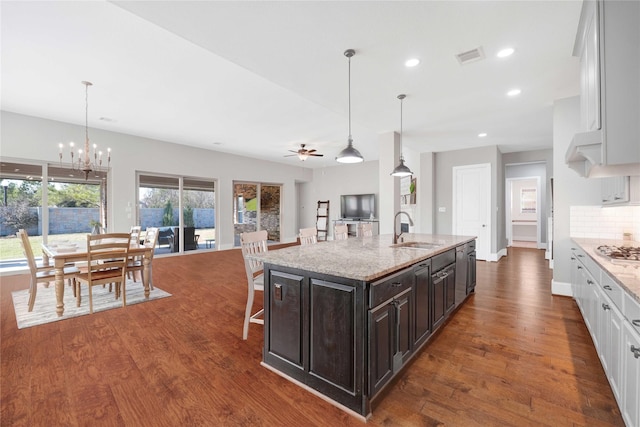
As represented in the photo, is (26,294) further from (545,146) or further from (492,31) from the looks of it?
(545,146)

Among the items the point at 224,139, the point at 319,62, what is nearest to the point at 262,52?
the point at 319,62

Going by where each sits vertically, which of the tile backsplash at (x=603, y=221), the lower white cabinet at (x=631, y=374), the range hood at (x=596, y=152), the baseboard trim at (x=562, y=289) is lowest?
the baseboard trim at (x=562, y=289)

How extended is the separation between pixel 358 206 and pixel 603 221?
6676 millimetres

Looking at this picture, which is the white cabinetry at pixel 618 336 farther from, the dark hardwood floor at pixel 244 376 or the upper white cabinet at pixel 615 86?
the upper white cabinet at pixel 615 86

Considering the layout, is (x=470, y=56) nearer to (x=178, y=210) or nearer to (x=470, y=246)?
(x=470, y=246)

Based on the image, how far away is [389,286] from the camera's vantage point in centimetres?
176

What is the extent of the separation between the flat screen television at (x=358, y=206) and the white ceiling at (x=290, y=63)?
431cm

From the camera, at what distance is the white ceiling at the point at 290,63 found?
6.84 ft

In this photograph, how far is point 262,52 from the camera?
2.54 meters

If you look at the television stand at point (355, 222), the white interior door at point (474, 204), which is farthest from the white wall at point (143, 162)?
the white interior door at point (474, 204)

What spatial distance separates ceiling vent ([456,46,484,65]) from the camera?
254 centimetres

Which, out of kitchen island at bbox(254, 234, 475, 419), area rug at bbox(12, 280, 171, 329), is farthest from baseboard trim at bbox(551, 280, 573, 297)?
area rug at bbox(12, 280, 171, 329)

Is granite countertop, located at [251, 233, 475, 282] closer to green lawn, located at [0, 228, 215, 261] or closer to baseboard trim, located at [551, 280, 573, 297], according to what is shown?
baseboard trim, located at [551, 280, 573, 297]

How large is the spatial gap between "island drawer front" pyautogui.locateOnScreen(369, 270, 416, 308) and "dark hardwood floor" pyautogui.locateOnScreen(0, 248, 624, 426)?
2.14 ft
